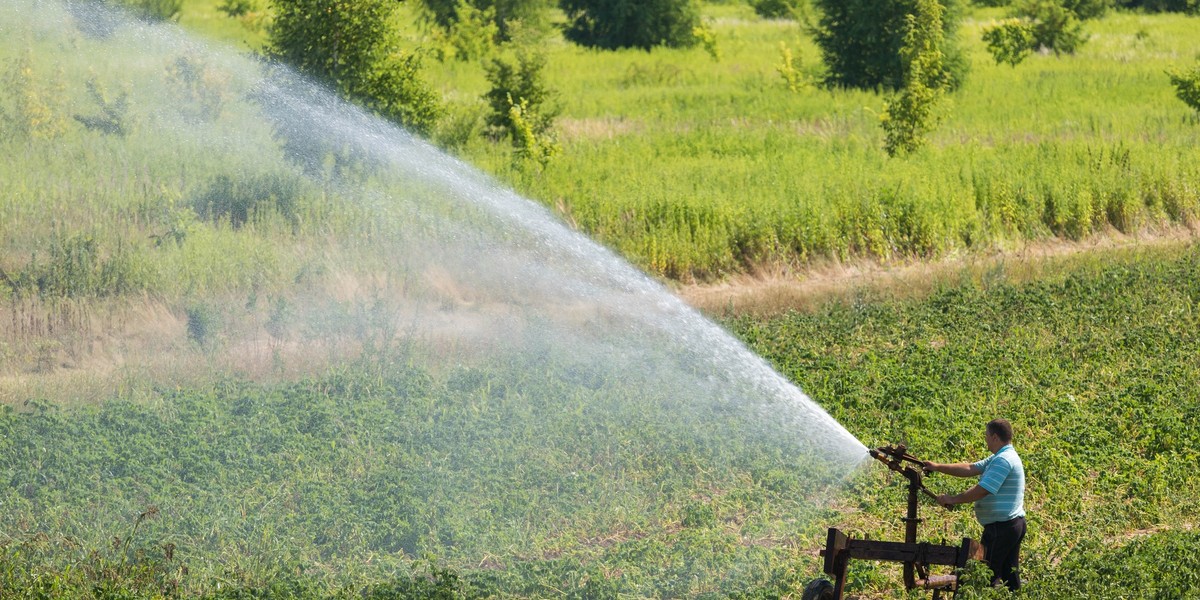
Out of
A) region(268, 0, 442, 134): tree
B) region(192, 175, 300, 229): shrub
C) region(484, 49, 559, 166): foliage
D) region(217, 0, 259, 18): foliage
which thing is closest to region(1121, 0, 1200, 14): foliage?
region(217, 0, 259, 18): foliage

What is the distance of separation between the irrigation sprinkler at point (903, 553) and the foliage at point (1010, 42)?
28.4 metres

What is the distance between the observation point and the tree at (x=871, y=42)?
28.2 m

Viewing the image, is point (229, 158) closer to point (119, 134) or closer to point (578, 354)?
point (119, 134)

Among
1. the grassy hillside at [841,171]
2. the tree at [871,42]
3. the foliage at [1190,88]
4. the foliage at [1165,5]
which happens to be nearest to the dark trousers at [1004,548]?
the grassy hillside at [841,171]

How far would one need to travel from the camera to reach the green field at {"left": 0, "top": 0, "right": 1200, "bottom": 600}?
8.43 meters

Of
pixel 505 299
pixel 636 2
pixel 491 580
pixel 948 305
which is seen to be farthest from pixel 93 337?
pixel 636 2

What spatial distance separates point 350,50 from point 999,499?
37.4 feet

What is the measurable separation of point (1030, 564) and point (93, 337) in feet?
28.7

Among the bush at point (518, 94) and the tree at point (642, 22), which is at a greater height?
the bush at point (518, 94)

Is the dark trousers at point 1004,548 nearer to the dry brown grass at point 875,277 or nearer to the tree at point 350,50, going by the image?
the dry brown grass at point 875,277

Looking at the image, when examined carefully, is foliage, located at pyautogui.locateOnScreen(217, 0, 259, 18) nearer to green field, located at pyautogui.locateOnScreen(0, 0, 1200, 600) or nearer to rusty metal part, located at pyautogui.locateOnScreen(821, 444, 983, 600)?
green field, located at pyautogui.locateOnScreen(0, 0, 1200, 600)

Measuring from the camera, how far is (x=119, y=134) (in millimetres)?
17547

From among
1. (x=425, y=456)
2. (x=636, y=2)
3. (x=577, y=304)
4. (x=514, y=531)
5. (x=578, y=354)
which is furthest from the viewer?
(x=636, y=2)

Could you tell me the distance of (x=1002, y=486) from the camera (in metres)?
7.40
